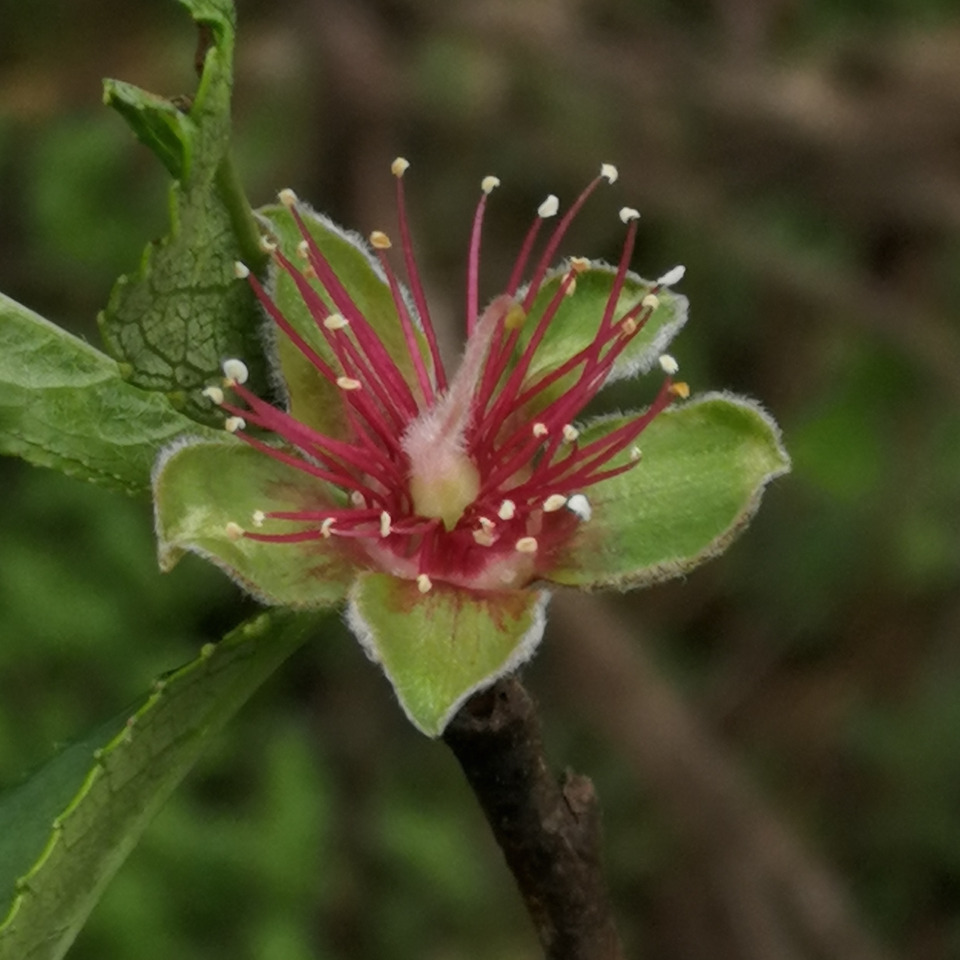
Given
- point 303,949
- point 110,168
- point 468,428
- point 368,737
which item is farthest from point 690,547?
point 110,168

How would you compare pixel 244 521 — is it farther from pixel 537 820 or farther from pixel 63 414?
pixel 537 820

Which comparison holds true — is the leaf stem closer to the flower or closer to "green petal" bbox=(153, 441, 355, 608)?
the flower

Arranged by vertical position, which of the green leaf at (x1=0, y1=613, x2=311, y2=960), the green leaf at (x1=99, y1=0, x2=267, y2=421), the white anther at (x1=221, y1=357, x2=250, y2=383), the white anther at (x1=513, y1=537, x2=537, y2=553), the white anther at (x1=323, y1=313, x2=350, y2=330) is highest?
the green leaf at (x1=99, y1=0, x2=267, y2=421)

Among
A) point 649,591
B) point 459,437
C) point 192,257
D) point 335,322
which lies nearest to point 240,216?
point 192,257

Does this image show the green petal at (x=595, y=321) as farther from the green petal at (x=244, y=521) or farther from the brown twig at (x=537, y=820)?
the brown twig at (x=537, y=820)

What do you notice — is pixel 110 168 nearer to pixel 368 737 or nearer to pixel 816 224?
pixel 368 737

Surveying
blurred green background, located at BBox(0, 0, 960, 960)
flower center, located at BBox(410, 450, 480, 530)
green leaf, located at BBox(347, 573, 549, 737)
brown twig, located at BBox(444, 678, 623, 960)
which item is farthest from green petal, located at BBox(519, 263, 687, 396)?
blurred green background, located at BBox(0, 0, 960, 960)
